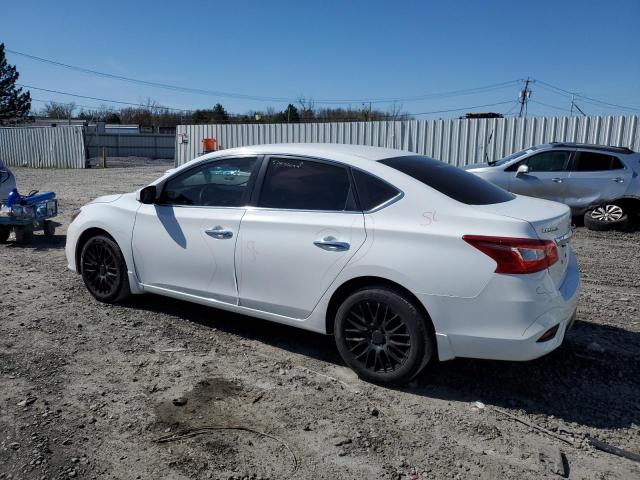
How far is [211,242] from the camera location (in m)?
4.37

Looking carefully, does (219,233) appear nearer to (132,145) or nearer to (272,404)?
(272,404)

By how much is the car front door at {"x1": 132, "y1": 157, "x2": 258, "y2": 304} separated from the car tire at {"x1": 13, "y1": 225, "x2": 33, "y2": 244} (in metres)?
4.29

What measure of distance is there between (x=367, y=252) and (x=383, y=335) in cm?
58

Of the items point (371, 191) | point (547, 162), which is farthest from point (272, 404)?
point (547, 162)

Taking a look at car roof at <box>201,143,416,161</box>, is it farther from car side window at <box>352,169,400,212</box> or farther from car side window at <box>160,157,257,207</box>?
car side window at <box>352,169,400,212</box>

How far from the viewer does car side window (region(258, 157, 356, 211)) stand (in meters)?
3.91

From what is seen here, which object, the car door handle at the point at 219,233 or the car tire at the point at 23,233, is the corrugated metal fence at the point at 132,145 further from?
the car door handle at the point at 219,233

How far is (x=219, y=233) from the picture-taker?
4.31m

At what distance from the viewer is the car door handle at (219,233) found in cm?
426

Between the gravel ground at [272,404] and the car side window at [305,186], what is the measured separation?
1221mm

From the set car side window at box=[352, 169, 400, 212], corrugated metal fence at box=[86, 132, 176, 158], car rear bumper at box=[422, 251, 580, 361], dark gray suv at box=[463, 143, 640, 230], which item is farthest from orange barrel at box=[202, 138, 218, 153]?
car rear bumper at box=[422, 251, 580, 361]

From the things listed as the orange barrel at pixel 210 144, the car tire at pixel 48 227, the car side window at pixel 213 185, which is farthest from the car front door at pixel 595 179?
the orange barrel at pixel 210 144

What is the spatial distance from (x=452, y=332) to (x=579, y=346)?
5.50ft

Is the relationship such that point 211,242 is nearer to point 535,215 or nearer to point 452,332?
point 452,332
